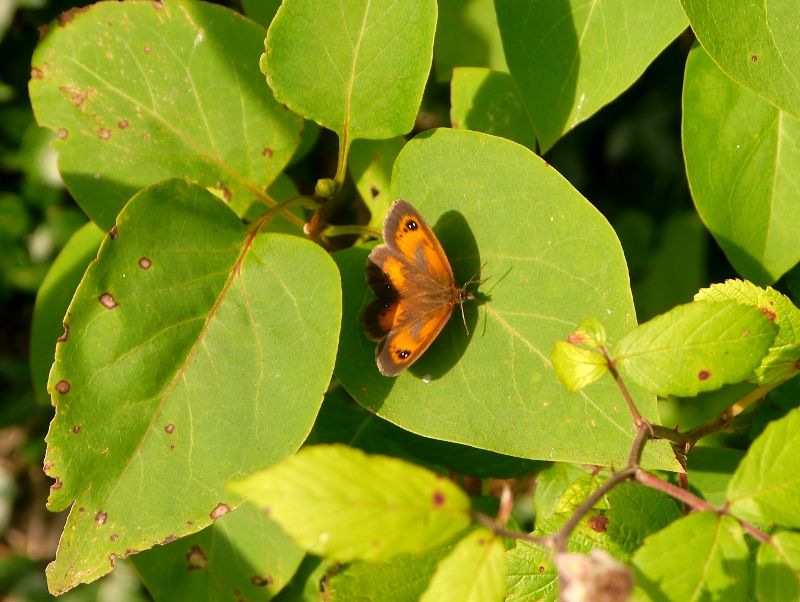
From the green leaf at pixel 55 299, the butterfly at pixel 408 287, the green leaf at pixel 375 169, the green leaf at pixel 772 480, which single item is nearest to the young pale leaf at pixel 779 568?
the green leaf at pixel 772 480

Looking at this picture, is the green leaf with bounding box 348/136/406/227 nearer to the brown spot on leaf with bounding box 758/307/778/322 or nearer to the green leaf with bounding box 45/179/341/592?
the green leaf with bounding box 45/179/341/592

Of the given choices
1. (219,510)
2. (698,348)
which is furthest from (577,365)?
(219,510)

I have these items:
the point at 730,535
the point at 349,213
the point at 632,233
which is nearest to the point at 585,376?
the point at 730,535

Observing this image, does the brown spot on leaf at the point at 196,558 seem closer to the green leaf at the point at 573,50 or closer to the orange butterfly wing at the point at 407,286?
the orange butterfly wing at the point at 407,286

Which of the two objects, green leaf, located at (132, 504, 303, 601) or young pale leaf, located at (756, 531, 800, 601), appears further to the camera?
green leaf, located at (132, 504, 303, 601)

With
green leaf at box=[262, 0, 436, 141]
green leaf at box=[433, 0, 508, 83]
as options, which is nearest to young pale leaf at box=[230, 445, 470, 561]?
green leaf at box=[262, 0, 436, 141]

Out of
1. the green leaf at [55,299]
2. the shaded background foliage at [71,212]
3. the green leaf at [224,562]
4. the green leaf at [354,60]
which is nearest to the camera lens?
the green leaf at [354,60]
